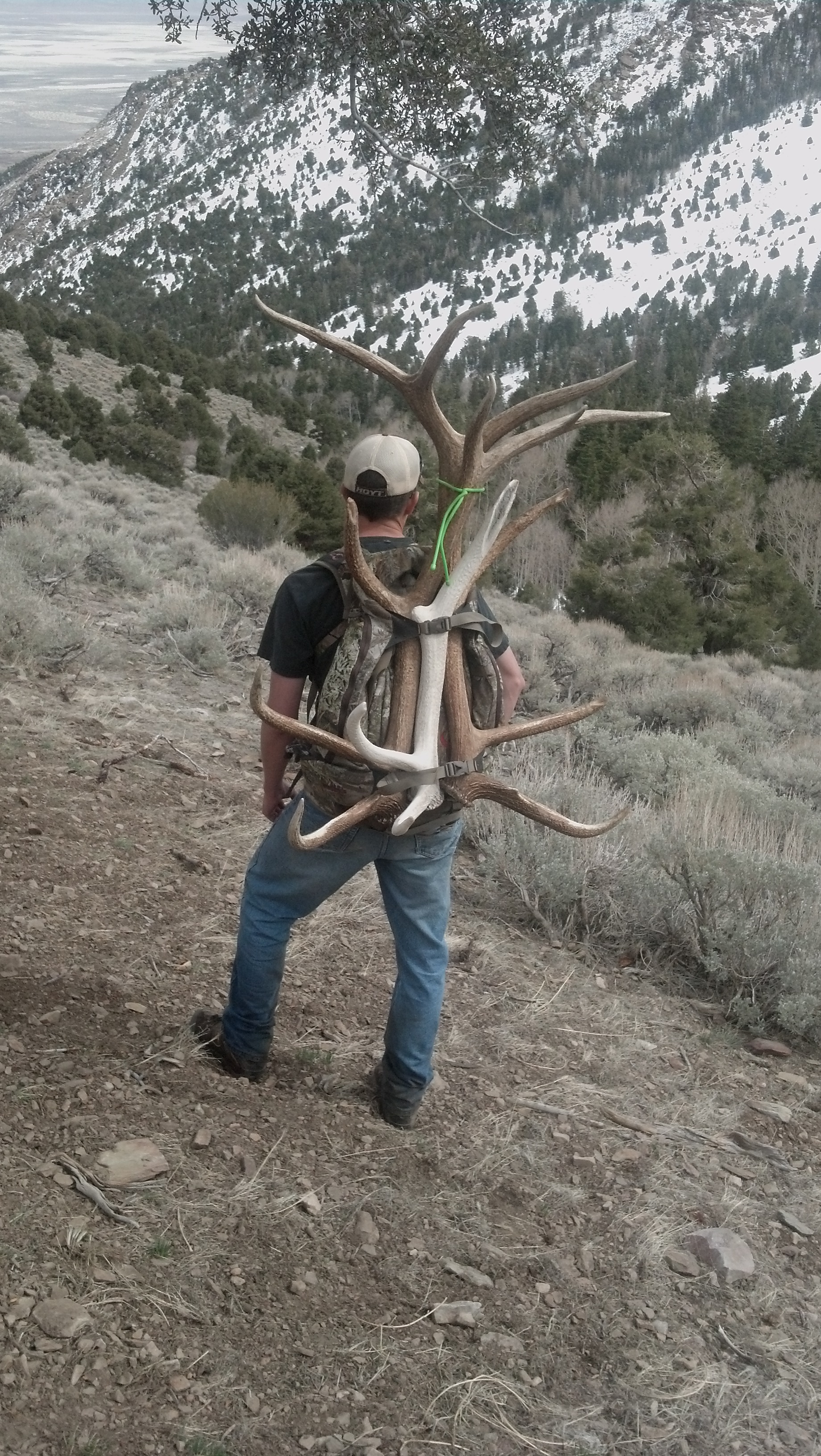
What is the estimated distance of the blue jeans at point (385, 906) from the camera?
8.87ft

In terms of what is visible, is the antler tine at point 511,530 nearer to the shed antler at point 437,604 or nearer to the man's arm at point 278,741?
the shed antler at point 437,604

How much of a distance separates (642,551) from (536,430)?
23.7 metres

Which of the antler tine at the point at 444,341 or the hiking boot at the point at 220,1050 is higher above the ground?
the antler tine at the point at 444,341

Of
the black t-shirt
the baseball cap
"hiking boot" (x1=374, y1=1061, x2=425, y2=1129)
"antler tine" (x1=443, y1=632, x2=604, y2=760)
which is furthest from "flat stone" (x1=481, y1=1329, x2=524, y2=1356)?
the baseball cap

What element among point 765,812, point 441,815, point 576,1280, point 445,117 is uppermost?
point 445,117

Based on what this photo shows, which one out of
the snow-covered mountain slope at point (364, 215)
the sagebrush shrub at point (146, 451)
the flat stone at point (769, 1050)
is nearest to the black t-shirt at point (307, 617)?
the snow-covered mountain slope at point (364, 215)

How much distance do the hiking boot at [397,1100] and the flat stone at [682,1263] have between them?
0.69 meters

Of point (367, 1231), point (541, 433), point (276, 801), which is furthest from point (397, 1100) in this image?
point (541, 433)

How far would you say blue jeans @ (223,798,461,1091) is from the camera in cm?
271

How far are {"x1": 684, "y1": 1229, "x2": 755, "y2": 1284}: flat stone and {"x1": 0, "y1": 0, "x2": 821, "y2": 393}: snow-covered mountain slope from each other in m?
2.17

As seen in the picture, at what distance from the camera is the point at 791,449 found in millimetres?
43219

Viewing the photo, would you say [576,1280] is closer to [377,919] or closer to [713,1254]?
[713,1254]

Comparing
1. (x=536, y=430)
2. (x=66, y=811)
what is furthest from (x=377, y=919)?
(x=536, y=430)

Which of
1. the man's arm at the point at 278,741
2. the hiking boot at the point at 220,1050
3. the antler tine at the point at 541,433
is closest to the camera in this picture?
the antler tine at the point at 541,433
